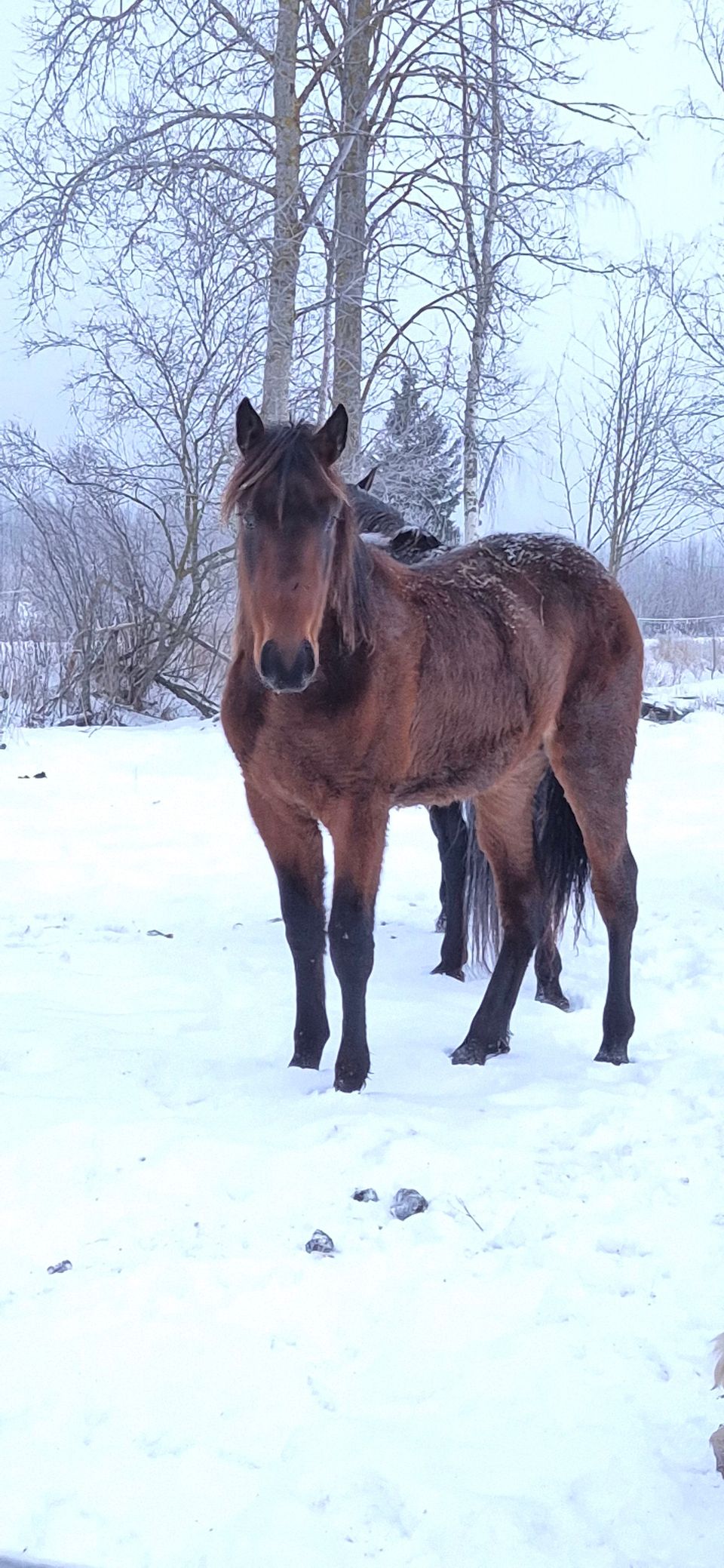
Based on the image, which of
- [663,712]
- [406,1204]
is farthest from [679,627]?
[406,1204]

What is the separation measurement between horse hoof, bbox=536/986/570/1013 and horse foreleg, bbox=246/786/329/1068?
1.27m

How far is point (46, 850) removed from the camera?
650 cm

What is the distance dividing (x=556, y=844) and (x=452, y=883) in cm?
75

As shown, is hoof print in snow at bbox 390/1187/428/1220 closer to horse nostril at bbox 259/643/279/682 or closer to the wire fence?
horse nostril at bbox 259/643/279/682

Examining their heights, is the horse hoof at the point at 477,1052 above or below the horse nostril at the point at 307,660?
below

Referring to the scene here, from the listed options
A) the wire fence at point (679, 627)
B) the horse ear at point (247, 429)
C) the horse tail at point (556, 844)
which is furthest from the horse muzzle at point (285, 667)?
the wire fence at point (679, 627)

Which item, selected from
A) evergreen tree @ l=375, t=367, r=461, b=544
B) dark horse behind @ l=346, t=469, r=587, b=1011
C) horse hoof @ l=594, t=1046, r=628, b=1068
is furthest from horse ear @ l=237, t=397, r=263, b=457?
evergreen tree @ l=375, t=367, r=461, b=544

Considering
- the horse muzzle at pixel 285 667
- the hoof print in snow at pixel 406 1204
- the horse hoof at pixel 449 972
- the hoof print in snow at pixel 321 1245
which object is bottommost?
the horse hoof at pixel 449 972

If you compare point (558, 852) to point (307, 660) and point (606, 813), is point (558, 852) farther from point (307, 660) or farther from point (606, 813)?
point (307, 660)

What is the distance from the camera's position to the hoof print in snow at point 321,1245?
7.63 feet

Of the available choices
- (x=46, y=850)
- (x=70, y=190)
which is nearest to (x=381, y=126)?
(x=70, y=190)

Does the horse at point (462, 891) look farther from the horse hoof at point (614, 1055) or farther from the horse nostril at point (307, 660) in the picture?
the horse nostril at point (307, 660)

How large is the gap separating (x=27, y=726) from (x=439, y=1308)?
10535 millimetres

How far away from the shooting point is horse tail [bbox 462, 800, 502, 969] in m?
4.68
